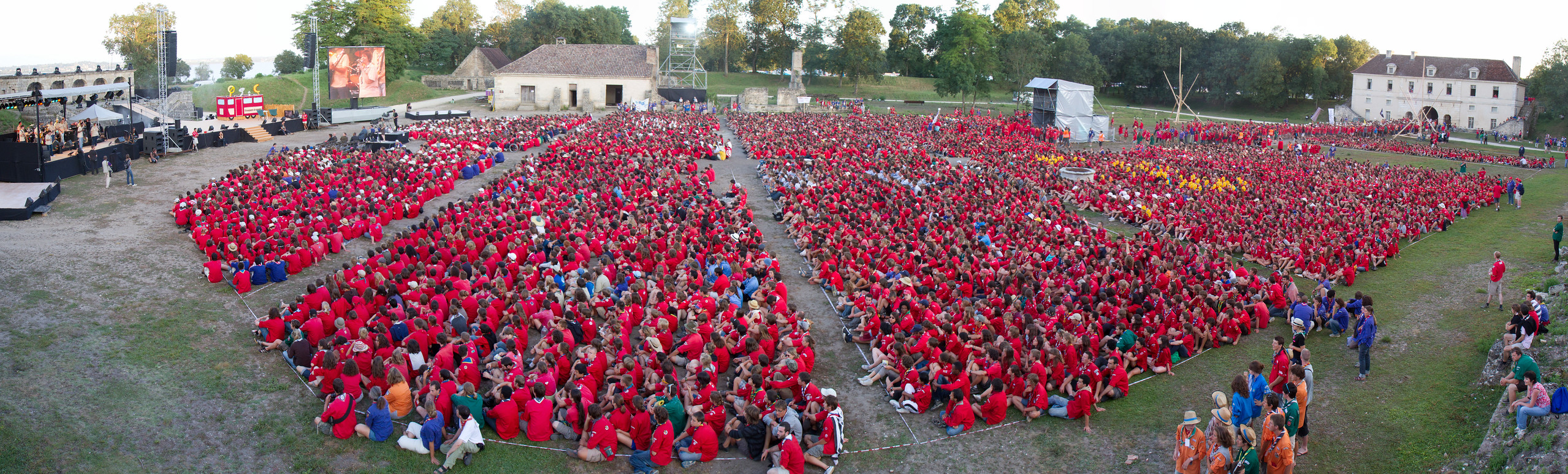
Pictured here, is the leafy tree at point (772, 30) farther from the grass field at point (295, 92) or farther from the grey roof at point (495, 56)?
the grass field at point (295, 92)

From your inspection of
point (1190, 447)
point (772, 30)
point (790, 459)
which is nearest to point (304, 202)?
point (790, 459)

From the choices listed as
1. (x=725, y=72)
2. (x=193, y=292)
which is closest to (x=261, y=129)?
(x=193, y=292)

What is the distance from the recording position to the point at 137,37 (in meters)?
74.1

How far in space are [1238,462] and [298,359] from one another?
1025cm

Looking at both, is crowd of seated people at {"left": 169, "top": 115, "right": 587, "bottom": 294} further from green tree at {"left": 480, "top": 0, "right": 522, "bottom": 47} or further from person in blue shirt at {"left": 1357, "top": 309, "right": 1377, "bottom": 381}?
green tree at {"left": 480, "top": 0, "right": 522, "bottom": 47}

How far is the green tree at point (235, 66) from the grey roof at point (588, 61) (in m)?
41.4

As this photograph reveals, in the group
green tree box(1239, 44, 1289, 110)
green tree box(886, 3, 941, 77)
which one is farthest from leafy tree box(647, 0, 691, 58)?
green tree box(1239, 44, 1289, 110)

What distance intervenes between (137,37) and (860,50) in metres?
60.6

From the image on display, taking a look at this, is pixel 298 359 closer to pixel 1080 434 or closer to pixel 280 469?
pixel 280 469

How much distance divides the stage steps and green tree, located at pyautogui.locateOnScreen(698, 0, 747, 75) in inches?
2025

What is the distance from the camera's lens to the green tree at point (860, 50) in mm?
73750

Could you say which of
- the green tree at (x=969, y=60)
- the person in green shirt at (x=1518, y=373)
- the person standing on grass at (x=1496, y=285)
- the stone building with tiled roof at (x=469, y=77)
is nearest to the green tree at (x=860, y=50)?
the green tree at (x=969, y=60)

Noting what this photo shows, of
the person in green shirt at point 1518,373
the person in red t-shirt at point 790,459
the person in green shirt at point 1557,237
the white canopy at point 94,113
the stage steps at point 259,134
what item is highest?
the white canopy at point 94,113

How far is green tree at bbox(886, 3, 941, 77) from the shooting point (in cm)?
8456
